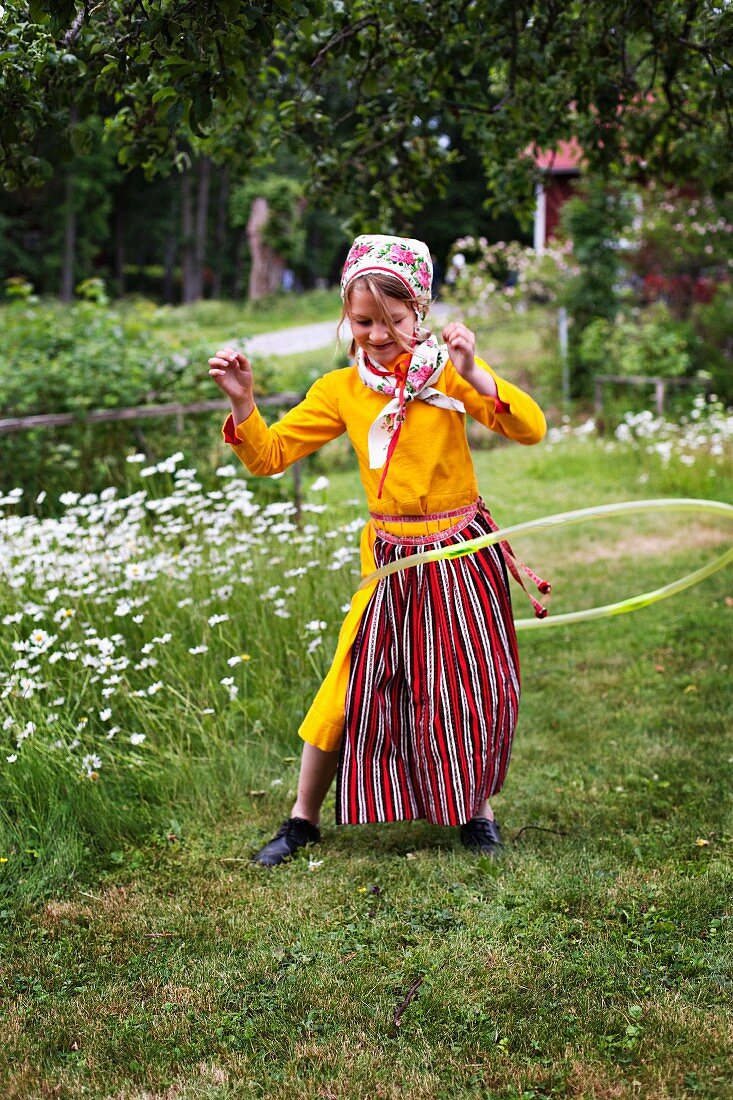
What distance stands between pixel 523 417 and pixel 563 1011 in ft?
4.63

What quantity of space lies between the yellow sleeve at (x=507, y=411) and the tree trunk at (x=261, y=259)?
91.7 ft

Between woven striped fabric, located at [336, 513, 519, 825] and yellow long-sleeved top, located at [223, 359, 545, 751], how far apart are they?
0.09 metres

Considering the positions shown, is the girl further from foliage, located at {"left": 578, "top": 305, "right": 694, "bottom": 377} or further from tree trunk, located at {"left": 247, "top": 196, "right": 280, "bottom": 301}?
tree trunk, located at {"left": 247, "top": 196, "right": 280, "bottom": 301}

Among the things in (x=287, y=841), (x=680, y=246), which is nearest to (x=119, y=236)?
(x=680, y=246)

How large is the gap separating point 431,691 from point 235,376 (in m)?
1.04

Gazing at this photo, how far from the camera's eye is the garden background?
2.43 m

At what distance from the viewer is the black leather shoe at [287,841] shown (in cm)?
330

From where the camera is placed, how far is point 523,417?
2799 millimetres

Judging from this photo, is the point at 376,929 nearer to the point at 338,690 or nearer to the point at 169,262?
the point at 338,690

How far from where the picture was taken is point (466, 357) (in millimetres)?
2648

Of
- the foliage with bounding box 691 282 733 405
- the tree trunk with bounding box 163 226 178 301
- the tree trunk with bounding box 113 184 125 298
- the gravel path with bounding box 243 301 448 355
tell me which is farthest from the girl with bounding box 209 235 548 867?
the tree trunk with bounding box 163 226 178 301

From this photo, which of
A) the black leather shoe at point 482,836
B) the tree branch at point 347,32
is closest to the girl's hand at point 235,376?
the black leather shoe at point 482,836

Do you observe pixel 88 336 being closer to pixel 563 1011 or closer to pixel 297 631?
pixel 297 631

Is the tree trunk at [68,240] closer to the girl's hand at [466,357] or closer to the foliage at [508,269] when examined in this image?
the foliage at [508,269]
